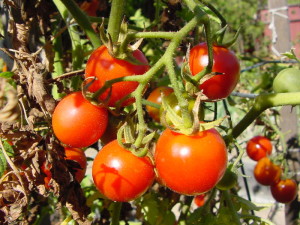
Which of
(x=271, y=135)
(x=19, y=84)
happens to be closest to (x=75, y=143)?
(x=19, y=84)

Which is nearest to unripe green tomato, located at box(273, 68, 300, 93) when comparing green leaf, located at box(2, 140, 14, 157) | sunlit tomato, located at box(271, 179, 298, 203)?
green leaf, located at box(2, 140, 14, 157)

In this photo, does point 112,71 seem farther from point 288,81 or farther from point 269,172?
point 269,172

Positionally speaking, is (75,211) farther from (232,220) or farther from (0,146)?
(232,220)

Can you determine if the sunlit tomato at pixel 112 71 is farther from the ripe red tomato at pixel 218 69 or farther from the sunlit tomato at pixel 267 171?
the sunlit tomato at pixel 267 171

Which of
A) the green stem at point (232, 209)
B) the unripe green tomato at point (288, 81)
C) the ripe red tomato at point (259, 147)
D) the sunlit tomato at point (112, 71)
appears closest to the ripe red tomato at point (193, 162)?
the sunlit tomato at point (112, 71)

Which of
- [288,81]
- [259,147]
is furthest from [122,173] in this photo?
[259,147]

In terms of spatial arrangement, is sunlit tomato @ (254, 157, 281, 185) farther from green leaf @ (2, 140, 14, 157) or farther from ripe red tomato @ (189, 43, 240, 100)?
green leaf @ (2, 140, 14, 157)
